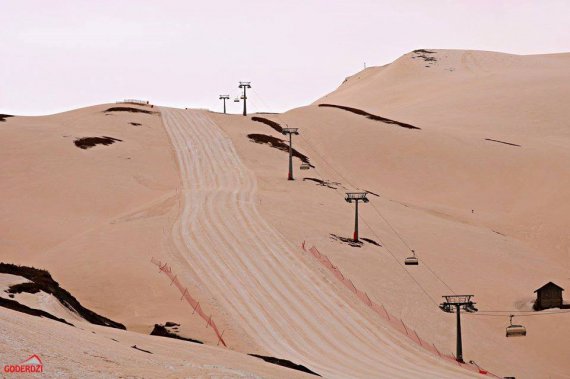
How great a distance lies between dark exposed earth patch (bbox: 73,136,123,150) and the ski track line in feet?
58.7

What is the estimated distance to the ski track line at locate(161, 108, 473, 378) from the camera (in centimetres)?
4350

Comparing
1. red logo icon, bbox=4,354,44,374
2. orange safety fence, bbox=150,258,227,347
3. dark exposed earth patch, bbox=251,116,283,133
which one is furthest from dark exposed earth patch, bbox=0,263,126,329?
dark exposed earth patch, bbox=251,116,283,133

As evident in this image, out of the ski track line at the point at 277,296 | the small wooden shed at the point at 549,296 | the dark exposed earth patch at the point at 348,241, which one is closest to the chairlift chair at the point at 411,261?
the dark exposed earth patch at the point at 348,241

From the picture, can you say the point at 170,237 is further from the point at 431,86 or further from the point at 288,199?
the point at 431,86

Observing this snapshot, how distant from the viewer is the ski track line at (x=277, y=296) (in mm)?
43500

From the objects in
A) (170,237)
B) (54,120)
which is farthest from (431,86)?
(170,237)

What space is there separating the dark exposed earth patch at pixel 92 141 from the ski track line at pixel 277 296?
1790 cm

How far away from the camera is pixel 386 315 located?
5275 cm

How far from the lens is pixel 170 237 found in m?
62.0

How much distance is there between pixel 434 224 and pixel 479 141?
38.0 m

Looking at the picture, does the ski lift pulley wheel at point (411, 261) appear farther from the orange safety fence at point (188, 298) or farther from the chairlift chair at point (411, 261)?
the orange safety fence at point (188, 298)

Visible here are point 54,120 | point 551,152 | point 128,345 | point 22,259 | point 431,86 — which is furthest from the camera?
point 431,86

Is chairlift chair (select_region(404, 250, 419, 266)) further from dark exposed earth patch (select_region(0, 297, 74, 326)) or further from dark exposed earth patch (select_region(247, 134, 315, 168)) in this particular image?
dark exposed earth patch (select_region(247, 134, 315, 168))

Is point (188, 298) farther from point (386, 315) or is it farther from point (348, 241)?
point (348, 241)
